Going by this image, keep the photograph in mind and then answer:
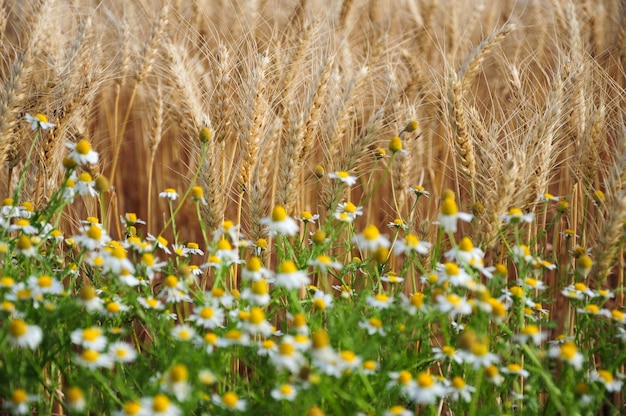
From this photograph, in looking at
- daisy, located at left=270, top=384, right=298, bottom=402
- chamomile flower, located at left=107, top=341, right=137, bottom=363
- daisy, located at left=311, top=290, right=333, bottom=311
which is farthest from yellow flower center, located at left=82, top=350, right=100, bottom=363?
daisy, located at left=311, top=290, right=333, bottom=311

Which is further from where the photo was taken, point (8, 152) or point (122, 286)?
point (8, 152)

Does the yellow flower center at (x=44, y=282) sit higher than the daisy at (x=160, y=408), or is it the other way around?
the yellow flower center at (x=44, y=282)

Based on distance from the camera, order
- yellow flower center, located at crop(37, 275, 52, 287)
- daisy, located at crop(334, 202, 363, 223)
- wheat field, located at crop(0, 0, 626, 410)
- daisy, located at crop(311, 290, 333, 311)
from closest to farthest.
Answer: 1. yellow flower center, located at crop(37, 275, 52, 287)
2. daisy, located at crop(311, 290, 333, 311)
3. daisy, located at crop(334, 202, 363, 223)
4. wheat field, located at crop(0, 0, 626, 410)

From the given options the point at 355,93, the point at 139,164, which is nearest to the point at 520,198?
the point at 355,93

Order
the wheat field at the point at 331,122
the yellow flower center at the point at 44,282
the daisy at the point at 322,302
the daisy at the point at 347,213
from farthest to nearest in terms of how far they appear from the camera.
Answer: the wheat field at the point at 331,122 → the daisy at the point at 347,213 → the daisy at the point at 322,302 → the yellow flower center at the point at 44,282

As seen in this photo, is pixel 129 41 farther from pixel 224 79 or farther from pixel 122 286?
pixel 122 286

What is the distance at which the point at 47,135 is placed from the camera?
186 cm

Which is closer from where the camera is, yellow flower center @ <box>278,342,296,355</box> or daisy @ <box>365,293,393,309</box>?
yellow flower center @ <box>278,342,296,355</box>

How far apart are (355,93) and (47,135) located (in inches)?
35.1

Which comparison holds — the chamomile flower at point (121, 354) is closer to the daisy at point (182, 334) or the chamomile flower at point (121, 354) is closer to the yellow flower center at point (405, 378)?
the daisy at point (182, 334)

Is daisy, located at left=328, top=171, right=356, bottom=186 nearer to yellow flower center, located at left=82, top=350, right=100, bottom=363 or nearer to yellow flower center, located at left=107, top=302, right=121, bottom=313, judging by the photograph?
yellow flower center, located at left=107, top=302, right=121, bottom=313

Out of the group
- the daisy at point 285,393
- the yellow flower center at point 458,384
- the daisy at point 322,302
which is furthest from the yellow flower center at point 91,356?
the yellow flower center at point 458,384

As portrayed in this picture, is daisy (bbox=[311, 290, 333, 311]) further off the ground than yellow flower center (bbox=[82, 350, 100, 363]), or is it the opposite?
yellow flower center (bbox=[82, 350, 100, 363])

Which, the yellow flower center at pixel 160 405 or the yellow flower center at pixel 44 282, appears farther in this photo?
the yellow flower center at pixel 44 282
